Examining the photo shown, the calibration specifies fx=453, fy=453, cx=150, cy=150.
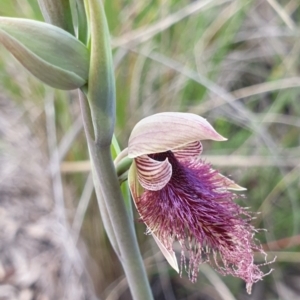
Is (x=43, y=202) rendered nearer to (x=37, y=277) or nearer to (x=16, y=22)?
(x=37, y=277)

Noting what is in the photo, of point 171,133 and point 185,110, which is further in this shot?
point 185,110

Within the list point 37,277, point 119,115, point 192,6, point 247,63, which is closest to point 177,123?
point 119,115

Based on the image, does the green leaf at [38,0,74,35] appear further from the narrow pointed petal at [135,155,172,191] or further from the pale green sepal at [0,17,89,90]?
the narrow pointed petal at [135,155,172,191]

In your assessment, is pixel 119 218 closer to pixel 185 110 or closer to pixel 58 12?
Answer: pixel 58 12

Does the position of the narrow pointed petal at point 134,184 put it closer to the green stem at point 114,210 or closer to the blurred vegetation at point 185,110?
the green stem at point 114,210

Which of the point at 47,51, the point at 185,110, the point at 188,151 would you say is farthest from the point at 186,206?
the point at 185,110

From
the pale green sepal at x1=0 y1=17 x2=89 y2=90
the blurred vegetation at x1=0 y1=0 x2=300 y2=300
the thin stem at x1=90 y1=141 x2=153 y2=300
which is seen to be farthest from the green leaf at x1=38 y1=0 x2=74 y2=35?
the blurred vegetation at x1=0 y1=0 x2=300 y2=300

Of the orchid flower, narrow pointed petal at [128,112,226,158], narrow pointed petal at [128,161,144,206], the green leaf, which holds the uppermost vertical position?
the green leaf
